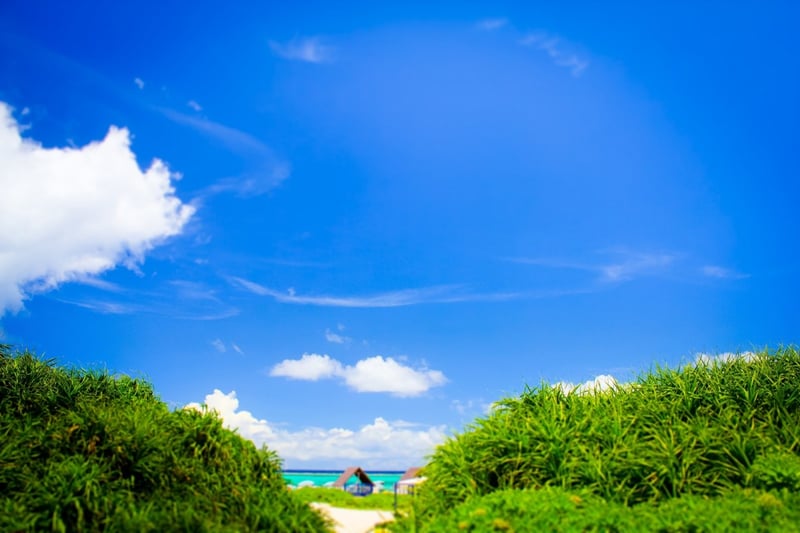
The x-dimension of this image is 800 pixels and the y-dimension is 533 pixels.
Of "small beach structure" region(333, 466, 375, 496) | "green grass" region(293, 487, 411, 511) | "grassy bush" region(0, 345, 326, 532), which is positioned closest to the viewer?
"grassy bush" region(0, 345, 326, 532)

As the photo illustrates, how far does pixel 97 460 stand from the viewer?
6391 mm

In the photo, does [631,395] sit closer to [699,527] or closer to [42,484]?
[699,527]

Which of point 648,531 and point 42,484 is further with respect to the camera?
point 42,484

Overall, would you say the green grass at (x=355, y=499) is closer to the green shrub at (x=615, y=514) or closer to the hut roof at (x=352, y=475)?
the hut roof at (x=352, y=475)

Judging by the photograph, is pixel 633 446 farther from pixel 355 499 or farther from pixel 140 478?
pixel 140 478

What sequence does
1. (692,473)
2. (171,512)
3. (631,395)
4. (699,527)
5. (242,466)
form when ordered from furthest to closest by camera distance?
(631,395) < (242,466) < (692,473) < (171,512) < (699,527)

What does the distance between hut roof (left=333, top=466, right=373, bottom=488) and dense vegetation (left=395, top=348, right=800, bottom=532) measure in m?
1.72

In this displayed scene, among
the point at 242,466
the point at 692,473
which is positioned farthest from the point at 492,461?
the point at 242,466

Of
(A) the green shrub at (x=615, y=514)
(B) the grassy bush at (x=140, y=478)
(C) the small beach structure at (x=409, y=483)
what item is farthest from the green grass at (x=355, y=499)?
(A) the green shrub at (x=615, y=514)

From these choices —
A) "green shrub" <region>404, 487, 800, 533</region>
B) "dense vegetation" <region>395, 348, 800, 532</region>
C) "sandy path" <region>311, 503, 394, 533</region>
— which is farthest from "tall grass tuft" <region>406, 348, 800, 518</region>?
"sandy path" <region>311, 503, 394, 533</region>

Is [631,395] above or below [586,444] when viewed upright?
above

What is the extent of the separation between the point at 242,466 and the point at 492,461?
2671 mm

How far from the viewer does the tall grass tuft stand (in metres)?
6.19

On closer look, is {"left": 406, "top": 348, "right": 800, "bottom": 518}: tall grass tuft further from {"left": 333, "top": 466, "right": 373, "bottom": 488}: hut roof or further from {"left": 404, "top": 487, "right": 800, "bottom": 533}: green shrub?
{"left": 333, "top": 466, "right": 373, "bottom": 488}: hut roof
